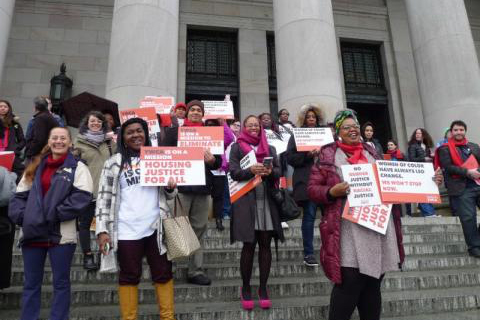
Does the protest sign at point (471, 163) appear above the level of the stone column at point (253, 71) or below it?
below

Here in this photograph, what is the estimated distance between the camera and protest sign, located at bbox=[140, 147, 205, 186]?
3.50m

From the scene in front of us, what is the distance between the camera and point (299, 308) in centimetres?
404

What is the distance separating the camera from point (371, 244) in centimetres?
305

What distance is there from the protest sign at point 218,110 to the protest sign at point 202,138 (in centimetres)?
239

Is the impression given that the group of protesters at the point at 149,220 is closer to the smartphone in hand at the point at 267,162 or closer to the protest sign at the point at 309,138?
the smartphone in hand at the point at 267,162

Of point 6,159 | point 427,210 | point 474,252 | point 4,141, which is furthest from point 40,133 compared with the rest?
point 427,210

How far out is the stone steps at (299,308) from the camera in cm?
386

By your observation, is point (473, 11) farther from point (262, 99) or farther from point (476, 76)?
point (262, 99)

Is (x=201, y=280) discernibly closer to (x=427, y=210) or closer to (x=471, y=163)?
(x=471, y=163)

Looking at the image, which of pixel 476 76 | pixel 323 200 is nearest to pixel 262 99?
pixel 476 76

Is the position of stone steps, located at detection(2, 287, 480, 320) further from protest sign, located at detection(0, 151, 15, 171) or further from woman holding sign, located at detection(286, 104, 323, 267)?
protest sign, located at detection(0, 151, 15, 171)

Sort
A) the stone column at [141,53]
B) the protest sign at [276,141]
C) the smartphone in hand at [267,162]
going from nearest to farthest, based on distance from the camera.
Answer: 1. the smartphone in hand at [267,162]
2. the protest sign at [276,141]
3. the stone column at [141,53]

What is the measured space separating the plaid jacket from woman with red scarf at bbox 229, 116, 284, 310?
0.88 meters

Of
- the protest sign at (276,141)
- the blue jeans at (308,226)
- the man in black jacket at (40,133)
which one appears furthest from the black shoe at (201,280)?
the protest sign at (276,141)
